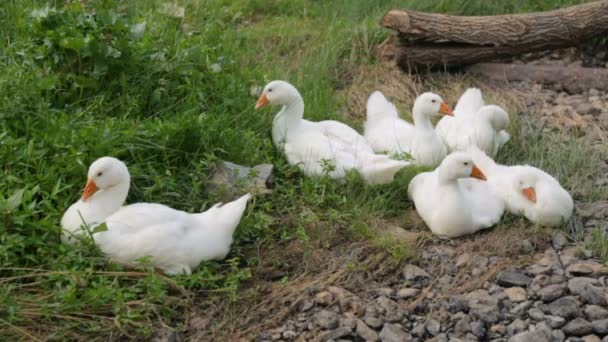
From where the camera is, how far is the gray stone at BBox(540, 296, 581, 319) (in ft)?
14.7

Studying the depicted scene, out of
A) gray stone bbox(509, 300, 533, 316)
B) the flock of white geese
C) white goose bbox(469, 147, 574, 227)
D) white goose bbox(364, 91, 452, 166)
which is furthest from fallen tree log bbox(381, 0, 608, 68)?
gray stone bbox(509, 300, 533, 316)

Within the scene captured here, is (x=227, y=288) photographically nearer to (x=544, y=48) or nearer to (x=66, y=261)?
(x=66, y=261)

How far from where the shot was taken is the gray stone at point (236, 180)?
546 cm

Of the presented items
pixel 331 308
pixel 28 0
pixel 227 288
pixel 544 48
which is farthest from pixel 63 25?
pixel 544 48

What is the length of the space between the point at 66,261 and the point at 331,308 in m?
1.42

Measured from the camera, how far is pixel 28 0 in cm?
712

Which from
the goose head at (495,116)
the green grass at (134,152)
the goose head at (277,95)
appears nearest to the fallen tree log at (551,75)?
the green grass at (134,152)

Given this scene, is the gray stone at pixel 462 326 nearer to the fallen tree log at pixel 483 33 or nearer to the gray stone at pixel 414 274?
the gray stone at pixel 414 274

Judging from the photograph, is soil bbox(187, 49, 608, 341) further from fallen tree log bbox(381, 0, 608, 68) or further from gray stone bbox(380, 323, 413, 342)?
fallen tree log bbox(381, 0, 608, 68)

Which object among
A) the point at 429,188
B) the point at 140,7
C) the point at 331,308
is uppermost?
the point at 140,7

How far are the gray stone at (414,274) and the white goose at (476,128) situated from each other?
1531 mm

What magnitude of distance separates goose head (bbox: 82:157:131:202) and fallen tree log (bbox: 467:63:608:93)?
4.08 meters

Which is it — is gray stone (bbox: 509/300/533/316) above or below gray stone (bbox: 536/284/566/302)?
below

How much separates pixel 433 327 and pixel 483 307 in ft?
1.00
